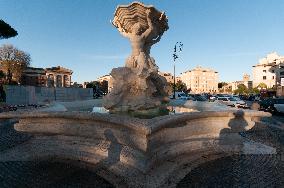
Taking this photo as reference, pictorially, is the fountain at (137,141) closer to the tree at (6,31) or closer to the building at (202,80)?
the tree at (6,31)

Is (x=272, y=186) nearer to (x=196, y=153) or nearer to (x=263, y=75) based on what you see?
(x=196, y=153)

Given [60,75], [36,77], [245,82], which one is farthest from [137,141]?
[245,82]

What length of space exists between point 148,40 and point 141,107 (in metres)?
2.63

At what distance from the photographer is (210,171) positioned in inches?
222

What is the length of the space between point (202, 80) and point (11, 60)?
357 ft

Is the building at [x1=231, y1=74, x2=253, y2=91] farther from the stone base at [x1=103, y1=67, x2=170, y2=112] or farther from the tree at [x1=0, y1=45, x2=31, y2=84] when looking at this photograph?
the stone base at [x1=103, y1=67, x2=170, y2=112]

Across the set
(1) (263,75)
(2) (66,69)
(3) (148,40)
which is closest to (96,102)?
(3) (148,40)

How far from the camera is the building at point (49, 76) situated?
298 ft

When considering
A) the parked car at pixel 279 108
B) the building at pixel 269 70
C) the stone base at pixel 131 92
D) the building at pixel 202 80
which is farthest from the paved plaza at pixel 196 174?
the building at pixel 202 80

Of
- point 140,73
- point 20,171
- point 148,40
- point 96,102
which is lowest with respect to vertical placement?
point 20,171

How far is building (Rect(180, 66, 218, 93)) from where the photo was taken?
148m

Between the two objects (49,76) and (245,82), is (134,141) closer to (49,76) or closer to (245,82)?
(49,76)

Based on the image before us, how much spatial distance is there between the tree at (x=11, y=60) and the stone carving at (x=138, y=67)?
164 ft

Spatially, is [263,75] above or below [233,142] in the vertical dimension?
above
